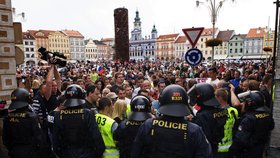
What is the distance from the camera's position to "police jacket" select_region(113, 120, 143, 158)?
3.54 meters

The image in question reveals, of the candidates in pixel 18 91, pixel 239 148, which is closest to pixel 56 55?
pixel 18 91

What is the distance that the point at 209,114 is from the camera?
3693 mm

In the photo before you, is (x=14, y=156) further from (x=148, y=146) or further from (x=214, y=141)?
Answer: (x=214, y=141)

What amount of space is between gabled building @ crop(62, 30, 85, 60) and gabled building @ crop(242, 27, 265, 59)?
239 ft

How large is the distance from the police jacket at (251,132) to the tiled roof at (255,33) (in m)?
90.7

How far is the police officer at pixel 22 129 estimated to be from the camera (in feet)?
12.9

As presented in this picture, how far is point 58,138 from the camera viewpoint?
3.78m

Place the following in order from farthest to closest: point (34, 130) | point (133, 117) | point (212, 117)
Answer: point (34, 130) < point (212, 117) < point (133, 117)

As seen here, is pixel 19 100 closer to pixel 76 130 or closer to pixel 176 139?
pixel 76 130

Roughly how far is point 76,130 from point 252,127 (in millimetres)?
2795

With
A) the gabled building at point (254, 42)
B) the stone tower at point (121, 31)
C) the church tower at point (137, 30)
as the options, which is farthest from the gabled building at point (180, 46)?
the stone tower at point (121, 31)

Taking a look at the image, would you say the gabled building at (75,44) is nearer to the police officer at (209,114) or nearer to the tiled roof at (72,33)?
the tiled roof at (72,33)

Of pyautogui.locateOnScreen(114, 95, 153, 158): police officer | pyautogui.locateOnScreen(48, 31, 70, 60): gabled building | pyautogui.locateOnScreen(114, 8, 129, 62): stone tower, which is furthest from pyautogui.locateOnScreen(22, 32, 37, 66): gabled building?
pyautogui.locateOnScreen(114, 95, 153, 158): police officer

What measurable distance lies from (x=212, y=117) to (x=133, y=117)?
122 centimetres
